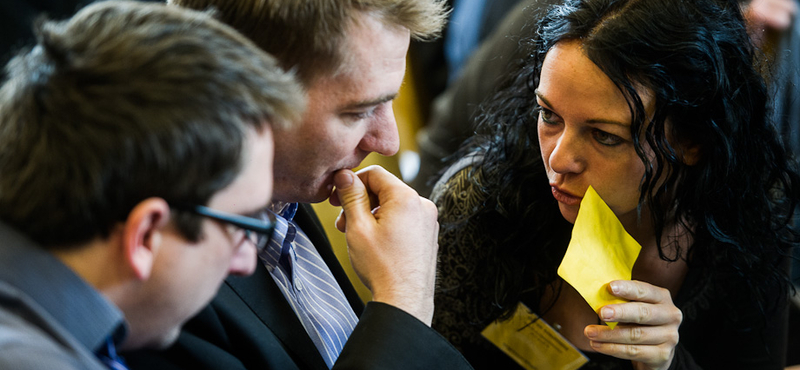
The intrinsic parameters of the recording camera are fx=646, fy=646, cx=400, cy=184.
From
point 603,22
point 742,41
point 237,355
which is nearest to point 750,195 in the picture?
point 742,41

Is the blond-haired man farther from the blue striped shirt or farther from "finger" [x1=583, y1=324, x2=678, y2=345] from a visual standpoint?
"finger" [x1=583, y1=324, x2=678, y2=345]

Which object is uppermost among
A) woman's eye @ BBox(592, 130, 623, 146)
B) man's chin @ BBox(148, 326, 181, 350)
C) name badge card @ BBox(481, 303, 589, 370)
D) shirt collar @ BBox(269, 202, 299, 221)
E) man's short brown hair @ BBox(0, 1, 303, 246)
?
man's short brown hair @ BBox(0, 1, 303, 246)

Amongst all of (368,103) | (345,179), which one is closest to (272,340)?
(345,179)

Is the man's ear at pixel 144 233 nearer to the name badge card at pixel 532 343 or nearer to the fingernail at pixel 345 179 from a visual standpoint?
the fingernail at pixel 345 179

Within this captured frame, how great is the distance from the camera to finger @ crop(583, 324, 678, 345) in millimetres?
1192

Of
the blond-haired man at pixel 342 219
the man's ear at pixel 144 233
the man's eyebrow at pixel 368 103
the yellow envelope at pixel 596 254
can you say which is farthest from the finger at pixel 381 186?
the man's ear at pixel 144 233

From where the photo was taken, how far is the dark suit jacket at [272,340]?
3.18 ft

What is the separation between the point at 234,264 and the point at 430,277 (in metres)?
0.41

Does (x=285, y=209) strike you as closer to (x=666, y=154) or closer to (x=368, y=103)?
(x=368, y=103)

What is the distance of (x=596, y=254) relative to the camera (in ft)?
3.90

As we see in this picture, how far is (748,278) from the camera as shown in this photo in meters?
1.47

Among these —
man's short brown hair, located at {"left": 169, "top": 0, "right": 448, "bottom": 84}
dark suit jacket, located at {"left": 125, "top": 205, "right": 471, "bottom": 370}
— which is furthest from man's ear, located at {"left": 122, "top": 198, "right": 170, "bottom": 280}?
man's short brown hair, located at {"left": 169, "top": 0, "right": 448, "bottom": 84}

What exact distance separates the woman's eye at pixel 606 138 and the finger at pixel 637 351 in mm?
378

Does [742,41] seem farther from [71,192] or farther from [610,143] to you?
[71,192]
